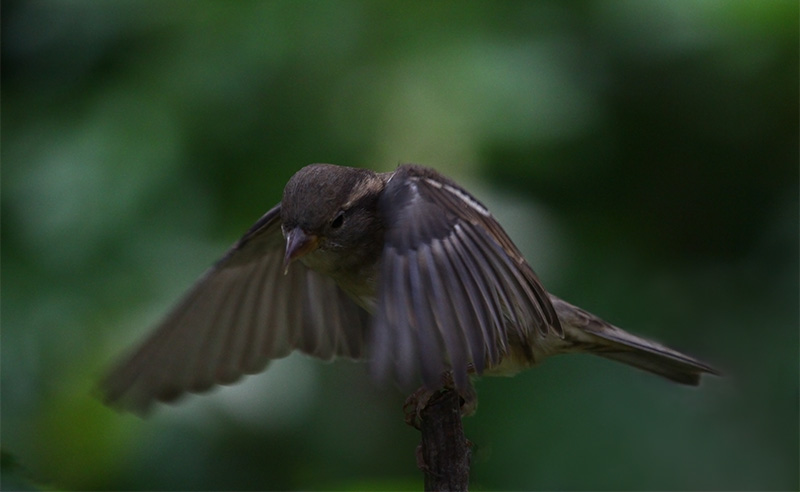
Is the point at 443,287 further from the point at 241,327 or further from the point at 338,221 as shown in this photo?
the point at 241,327

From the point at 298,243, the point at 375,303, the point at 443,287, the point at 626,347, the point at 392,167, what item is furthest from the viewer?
the point at 392,167

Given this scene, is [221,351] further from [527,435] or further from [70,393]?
[527,435]

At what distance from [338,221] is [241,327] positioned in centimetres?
87

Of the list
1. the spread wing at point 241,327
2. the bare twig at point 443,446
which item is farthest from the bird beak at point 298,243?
the bare twig at point 443,446

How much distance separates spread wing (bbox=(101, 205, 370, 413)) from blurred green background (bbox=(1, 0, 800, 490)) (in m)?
0.15

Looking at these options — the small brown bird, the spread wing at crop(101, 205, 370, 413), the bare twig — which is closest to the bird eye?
the small brown bird

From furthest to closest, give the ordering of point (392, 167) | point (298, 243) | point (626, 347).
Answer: point (392, 167) → point (626, 347) → point (298, 243)

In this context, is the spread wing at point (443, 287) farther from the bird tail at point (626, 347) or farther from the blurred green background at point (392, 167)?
the blurred green background at point (392, 167)

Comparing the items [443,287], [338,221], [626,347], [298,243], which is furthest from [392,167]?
[443,287]

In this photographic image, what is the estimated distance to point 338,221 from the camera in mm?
3291

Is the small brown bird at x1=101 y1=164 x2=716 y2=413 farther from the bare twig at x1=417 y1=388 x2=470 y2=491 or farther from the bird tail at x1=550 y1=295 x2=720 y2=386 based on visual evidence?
the bare twig at x1=417 y1=388 x2=470 y2=491

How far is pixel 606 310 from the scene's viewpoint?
445cm

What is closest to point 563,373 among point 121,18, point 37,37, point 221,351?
point 221,351

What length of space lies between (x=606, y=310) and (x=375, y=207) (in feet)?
5.01
